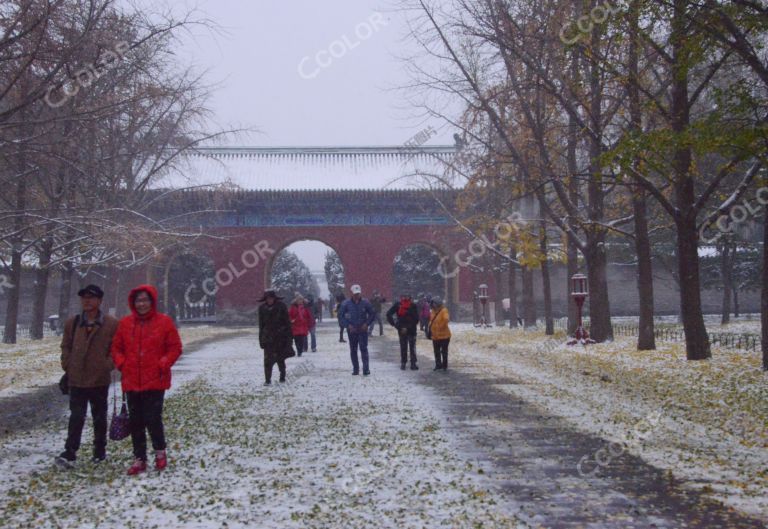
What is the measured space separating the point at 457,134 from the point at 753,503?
738 inches

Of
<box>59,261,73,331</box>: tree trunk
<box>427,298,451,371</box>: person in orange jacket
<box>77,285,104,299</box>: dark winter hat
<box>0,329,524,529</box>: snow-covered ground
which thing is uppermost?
<box>59,261,73,331</box>: tree trunk

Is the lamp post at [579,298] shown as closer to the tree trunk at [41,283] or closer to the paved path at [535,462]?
the paved path at [535,462]

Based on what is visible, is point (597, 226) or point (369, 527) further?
Answer: point (597, 226)

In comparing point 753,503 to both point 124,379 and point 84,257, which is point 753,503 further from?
point 84,257

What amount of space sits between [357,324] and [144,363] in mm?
8670

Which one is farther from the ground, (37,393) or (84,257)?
(84,257)

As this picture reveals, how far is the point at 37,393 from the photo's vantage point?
13977mm

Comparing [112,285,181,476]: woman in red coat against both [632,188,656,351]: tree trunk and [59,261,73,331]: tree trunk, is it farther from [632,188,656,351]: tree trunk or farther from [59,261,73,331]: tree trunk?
[59,261,73,331]: tree trunk

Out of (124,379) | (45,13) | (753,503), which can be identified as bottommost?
(753,503)

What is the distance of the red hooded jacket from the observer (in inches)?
292

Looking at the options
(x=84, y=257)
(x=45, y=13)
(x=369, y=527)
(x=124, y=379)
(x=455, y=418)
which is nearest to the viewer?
(x=369, y=527)

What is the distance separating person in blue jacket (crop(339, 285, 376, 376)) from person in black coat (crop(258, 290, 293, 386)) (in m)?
1.42

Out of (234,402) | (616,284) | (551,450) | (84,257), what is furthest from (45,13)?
(616,284)

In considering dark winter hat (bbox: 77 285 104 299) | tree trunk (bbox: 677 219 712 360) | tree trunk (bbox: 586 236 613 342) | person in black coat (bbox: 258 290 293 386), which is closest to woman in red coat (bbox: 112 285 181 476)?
dark winter hat (bbox: 77 285 104 299)
